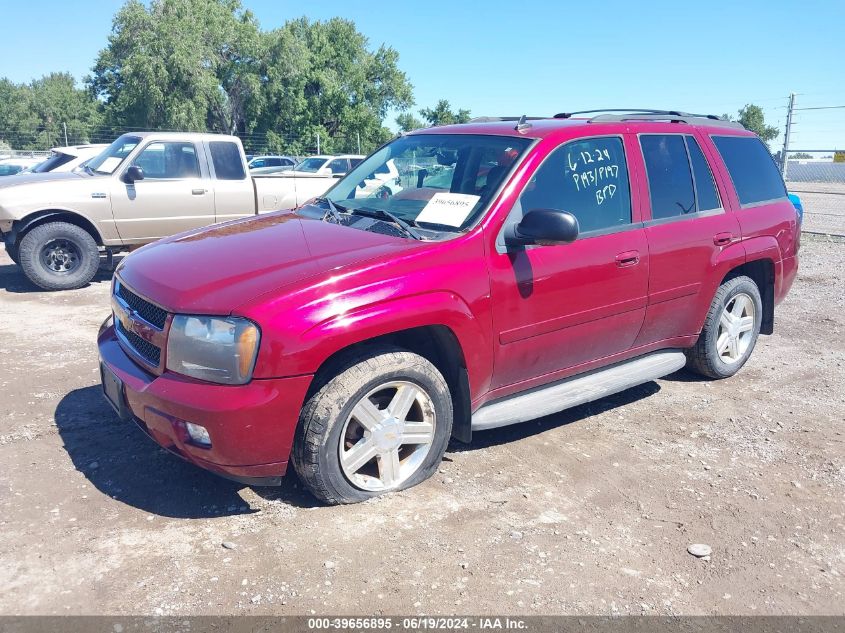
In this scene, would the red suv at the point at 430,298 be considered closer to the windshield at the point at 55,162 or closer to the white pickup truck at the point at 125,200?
the white pickup truck at the point at 125,200

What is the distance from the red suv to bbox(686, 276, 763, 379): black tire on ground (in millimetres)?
39

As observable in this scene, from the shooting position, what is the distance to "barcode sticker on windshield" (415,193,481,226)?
3.68 metres

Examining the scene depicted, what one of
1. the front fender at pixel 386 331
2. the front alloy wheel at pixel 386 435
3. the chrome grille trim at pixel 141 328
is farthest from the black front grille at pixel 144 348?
the front alloy wheel at pixel 386 435

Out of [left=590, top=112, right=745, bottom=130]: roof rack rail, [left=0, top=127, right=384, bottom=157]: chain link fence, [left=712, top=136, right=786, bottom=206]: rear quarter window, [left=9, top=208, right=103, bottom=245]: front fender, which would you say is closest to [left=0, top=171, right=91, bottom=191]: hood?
[left=9, top=208, right=103, bottom=245]: front fender

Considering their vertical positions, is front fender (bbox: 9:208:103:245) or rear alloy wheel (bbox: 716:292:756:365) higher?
front fender (bbox: 9:208:103:245)

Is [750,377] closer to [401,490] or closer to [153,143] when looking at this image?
[401,490]

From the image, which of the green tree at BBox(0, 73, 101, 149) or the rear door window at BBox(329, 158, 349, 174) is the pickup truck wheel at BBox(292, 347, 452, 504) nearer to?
the rear door window at BBox(329, 158, 349, 174)

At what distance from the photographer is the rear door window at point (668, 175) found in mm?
4422

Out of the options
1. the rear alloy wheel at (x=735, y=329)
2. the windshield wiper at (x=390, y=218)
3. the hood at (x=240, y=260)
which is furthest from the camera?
the rear alloy wheel at (x=735, y=329)

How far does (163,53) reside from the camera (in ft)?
124

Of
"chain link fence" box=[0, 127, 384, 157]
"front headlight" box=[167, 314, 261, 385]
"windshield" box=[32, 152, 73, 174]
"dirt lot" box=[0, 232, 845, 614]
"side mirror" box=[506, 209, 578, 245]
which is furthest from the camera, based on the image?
"chain link fence" box=[0, 127, 384, 157]

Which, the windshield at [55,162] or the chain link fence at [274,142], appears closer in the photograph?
the windshield at [55,162]

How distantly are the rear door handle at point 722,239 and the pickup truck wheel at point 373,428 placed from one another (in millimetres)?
2398

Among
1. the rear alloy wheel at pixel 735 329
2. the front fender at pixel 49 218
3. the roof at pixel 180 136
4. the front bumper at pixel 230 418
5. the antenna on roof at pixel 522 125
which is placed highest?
the roof at pixel 180 136
